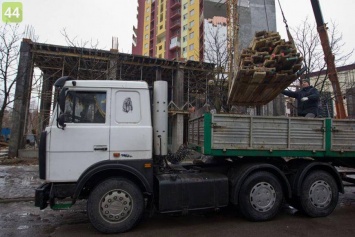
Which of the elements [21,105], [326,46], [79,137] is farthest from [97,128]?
[21,105]

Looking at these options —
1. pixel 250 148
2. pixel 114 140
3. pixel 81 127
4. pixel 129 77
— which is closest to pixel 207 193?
pixel 250 148

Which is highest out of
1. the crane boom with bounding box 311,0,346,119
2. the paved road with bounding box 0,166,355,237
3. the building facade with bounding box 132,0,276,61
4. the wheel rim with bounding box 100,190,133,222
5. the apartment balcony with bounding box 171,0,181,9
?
the apartment balcony with bounding box 171,0,181,9

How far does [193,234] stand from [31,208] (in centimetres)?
442

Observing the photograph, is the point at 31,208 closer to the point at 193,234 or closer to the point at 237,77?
the point at 193,234

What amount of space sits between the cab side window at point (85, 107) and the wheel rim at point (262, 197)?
11.2 ft

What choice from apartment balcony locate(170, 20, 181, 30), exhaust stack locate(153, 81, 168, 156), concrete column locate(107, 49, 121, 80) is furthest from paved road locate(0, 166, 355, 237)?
apartment balcony locate(170, 20, 181, 30)

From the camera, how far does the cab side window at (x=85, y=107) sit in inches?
213

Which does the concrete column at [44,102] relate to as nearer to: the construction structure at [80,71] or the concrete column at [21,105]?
the construction structure at [80,71]

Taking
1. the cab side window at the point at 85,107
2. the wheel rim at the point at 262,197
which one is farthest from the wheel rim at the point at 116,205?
the wheel rim at the point at 262,197

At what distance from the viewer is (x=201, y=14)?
191ft

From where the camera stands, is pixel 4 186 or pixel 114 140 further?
pixel 4 186

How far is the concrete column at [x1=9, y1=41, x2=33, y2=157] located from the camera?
738 inches

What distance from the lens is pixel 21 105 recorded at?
1938 centimetres

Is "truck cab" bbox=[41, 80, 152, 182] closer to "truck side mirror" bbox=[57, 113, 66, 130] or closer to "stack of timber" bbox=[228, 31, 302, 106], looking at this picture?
"truck side mirror" bbox=[57, 113, 66, 130]
